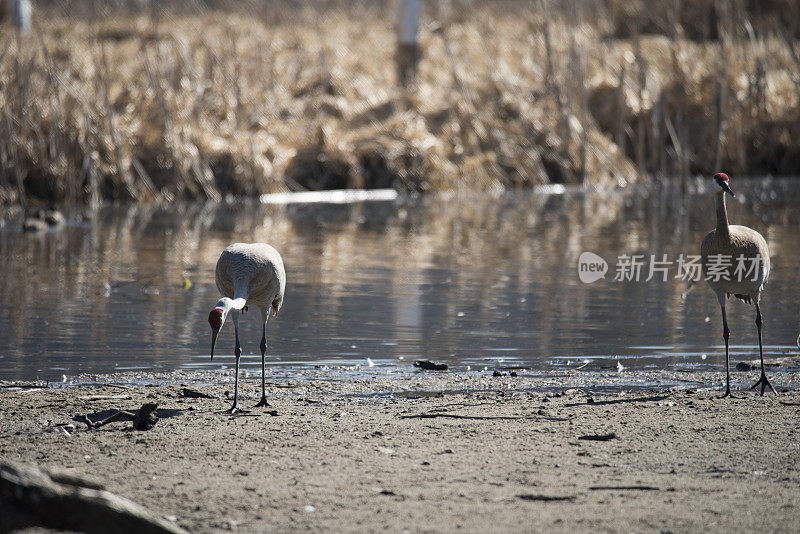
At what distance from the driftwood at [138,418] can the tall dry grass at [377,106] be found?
16146mm

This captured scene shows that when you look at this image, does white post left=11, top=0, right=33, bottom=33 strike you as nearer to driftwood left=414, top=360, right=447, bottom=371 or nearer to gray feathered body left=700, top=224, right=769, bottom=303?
driftwood left=414, top=360, right=447, bottom=371

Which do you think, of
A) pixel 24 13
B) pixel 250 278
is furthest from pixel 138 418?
pixel 24 13

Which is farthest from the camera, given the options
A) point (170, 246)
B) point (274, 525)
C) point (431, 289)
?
point (170, 246)

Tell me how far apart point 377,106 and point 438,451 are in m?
25.4

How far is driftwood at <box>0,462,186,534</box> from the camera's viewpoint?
450cm

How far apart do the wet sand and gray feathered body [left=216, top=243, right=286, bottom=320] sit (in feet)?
2.25

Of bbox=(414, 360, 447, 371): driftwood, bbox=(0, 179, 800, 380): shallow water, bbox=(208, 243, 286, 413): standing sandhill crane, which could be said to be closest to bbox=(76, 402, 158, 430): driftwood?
bbox=(208, 243, 286, 413): standing sandhill crane

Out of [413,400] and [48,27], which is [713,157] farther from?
[413,400]

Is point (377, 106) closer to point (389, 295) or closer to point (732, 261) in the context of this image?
point (389, 295)

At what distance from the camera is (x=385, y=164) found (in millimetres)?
29453

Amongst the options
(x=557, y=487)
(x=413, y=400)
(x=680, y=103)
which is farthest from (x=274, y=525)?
(x=680, y=103)

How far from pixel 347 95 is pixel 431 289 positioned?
61.8ft

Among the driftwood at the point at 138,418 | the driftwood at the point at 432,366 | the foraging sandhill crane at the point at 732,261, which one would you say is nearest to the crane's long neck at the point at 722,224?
the foraging sandhill crane at the point at 732,261

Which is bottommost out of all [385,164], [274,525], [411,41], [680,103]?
[274,525]
